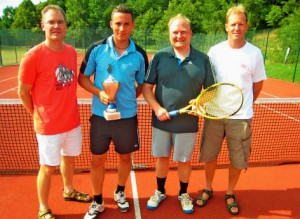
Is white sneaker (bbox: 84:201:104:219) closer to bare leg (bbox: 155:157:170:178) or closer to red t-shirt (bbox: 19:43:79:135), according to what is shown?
bare leg (bbox: 155:157:170:178)

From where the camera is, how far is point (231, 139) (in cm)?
306

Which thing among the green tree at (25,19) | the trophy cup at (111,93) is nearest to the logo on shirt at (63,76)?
the trophy cup at (111,93)

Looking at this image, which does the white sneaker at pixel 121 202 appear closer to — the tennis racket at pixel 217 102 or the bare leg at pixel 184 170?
the bare leg at pixel 184 170

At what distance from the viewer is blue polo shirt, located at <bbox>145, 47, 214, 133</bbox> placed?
279cm

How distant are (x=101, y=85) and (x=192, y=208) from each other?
1.65 m

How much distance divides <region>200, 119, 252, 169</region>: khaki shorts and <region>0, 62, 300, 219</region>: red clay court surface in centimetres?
61

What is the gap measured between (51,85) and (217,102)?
5.27 ft

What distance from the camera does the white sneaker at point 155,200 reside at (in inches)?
127

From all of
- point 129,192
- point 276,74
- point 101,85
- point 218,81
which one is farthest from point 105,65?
point 276,74

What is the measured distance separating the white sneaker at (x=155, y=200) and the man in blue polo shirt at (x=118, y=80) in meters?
0.59

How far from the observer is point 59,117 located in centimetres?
274

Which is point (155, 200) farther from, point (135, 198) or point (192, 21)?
point (192, 21)

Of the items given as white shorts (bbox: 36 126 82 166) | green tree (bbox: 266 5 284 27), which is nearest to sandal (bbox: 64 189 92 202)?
white shorts (bbox: 36 126 82 166)

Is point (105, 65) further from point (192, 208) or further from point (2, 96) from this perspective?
point (2, 96)
